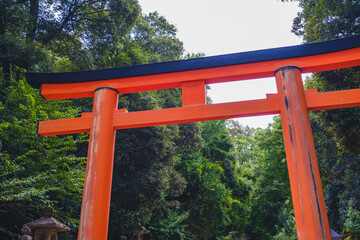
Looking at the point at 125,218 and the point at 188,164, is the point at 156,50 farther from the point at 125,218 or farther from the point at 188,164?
the point at 125,218

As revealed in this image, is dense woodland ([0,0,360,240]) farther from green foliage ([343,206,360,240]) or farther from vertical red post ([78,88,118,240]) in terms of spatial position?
vertical red post ([78,88,118,240])

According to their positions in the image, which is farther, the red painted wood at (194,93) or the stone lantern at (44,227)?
the stone lantern at (44,227)

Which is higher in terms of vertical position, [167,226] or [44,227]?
[167,226]

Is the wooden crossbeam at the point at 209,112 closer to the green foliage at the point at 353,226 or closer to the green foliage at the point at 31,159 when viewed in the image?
the green foliage at the point at 31,159

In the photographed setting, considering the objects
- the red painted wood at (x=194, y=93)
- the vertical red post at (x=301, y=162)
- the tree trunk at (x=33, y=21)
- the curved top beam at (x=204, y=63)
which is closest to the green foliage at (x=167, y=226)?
the tree trunk at (x=33, y=21)

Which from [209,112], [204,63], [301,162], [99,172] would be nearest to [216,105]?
[209,112]

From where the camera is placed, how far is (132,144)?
32.2ft

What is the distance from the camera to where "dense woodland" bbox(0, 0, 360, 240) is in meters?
6.36

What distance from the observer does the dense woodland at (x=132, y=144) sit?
6.36m

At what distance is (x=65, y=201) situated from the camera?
26.6ft

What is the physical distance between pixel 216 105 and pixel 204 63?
566 millimetres

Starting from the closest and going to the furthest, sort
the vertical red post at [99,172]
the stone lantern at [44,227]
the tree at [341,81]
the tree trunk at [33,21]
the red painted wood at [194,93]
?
the vertical red post at [99,172], the red painted wood at [194,93], the stone lantern at [44,227], the tree at [341,81], the tree trunk at [33,21]

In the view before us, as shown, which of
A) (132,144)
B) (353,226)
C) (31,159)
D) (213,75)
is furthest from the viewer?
(132,144)

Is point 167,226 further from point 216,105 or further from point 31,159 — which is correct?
point 216,105
